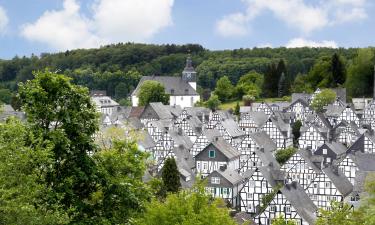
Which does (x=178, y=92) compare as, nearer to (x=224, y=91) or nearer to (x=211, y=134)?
(x=224, y=91)

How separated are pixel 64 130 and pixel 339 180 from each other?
→ 3524 cm

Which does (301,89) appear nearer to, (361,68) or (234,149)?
(361,68)

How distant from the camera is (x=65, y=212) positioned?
20875mm

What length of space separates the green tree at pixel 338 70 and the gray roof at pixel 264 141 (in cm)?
5470

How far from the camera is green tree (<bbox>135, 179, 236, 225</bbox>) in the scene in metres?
25.9

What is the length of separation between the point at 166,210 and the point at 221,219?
2.31 meters

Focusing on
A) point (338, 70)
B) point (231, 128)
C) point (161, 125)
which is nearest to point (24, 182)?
point (231, 128)

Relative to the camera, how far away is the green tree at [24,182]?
19.8 metres

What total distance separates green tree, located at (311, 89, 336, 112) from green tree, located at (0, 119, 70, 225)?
84607mm

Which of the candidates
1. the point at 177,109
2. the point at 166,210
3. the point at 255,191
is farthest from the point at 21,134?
the point at 177,109

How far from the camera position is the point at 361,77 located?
12025cm

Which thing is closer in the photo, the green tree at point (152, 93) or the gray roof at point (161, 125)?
the gray roof at point (161, 125)

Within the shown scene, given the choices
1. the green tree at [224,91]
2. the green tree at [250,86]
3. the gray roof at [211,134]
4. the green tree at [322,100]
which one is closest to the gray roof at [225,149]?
the gray roof at [211,134]

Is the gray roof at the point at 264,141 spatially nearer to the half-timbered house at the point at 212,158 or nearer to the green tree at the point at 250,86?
the half-timbered house at the point at 212,158
